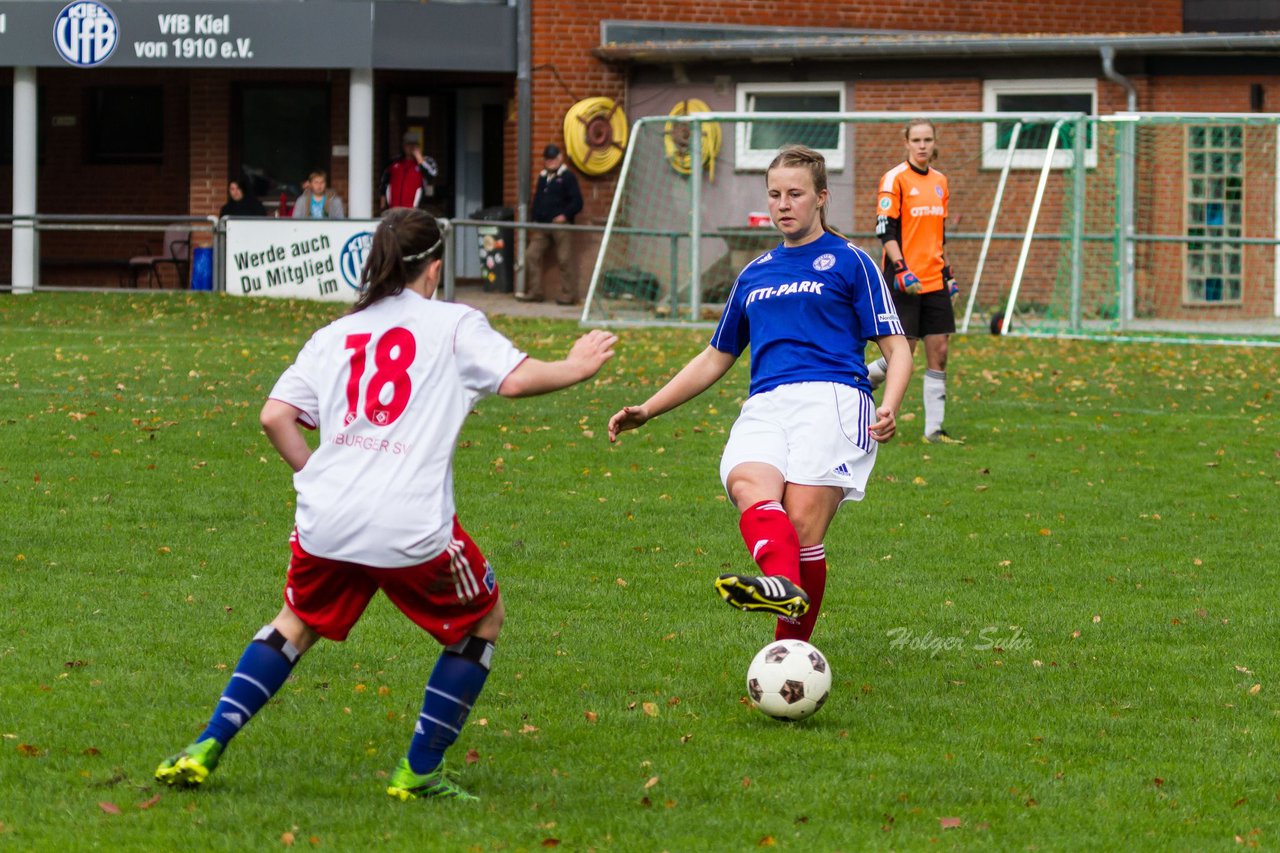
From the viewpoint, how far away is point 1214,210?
2327 cm

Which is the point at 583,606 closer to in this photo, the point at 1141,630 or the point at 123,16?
the point at 1141,630

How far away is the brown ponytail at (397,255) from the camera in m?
4.76

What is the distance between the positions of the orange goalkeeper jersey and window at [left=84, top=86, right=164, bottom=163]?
18.9 m

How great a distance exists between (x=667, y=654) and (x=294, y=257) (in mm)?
16900

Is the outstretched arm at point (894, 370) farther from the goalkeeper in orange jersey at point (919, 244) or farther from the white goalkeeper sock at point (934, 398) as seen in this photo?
the white goalkeeper sock at point (934, 398)

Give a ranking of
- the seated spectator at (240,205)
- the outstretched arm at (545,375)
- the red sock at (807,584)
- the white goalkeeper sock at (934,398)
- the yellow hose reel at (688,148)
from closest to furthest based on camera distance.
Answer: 1. the outstretched arm at (545,375)
2. the red sock at (807,584)
3. the white goalkeeper sock at (934,398)
4. the yellow hose reel at (688,148)
5. the seated spectator at (240,205)

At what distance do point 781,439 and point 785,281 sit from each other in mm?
545

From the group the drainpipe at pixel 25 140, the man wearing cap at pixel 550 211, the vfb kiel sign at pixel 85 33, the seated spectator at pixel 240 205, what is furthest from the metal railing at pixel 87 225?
the man wearing cap at pixel 550 211

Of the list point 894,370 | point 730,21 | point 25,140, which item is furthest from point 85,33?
point 894,370

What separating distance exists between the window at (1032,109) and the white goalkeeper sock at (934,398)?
11020 mm

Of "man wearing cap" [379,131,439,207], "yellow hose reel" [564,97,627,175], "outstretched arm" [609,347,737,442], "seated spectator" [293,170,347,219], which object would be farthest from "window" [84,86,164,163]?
"outstretched arm" [609,347,737,442]

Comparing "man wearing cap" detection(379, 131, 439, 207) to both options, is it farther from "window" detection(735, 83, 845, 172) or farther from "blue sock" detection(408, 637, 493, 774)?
"blue sock" detection(408, 637, 493, 774)

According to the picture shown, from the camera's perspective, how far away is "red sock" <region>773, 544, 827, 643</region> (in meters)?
6.24

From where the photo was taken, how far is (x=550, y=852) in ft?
15.1
